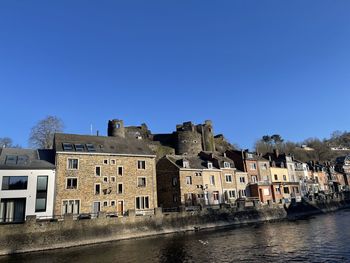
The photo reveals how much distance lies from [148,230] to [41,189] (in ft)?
44.7

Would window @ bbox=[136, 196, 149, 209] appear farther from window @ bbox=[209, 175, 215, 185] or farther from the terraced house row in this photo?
window @ bbox=[209, 175, 215, 185]

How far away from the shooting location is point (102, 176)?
1619 inches

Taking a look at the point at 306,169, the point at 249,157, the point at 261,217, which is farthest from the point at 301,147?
the point at 261,217

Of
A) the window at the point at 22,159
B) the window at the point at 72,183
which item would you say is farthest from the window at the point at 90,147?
the window at the point at 22,159

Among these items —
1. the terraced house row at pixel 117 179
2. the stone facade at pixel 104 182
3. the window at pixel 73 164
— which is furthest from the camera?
the window at pixel 73 164

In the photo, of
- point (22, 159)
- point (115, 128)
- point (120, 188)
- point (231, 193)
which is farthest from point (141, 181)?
point (115, 128)

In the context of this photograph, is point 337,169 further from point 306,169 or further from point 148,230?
point 148,230

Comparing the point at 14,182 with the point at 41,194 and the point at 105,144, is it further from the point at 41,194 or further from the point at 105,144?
the point at 105,144

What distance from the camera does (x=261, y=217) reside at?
48.5 meters

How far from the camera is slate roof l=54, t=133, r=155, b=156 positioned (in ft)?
136

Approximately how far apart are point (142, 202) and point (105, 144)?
9923mm

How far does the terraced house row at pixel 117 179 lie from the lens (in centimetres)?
3556

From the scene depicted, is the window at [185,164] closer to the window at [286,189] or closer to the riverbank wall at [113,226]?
the riverbank wall at [113,226]

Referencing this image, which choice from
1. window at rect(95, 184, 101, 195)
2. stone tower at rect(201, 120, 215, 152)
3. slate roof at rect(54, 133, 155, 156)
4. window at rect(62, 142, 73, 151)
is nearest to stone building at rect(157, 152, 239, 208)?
slate roof at rect(54, 133, 155, 156)
